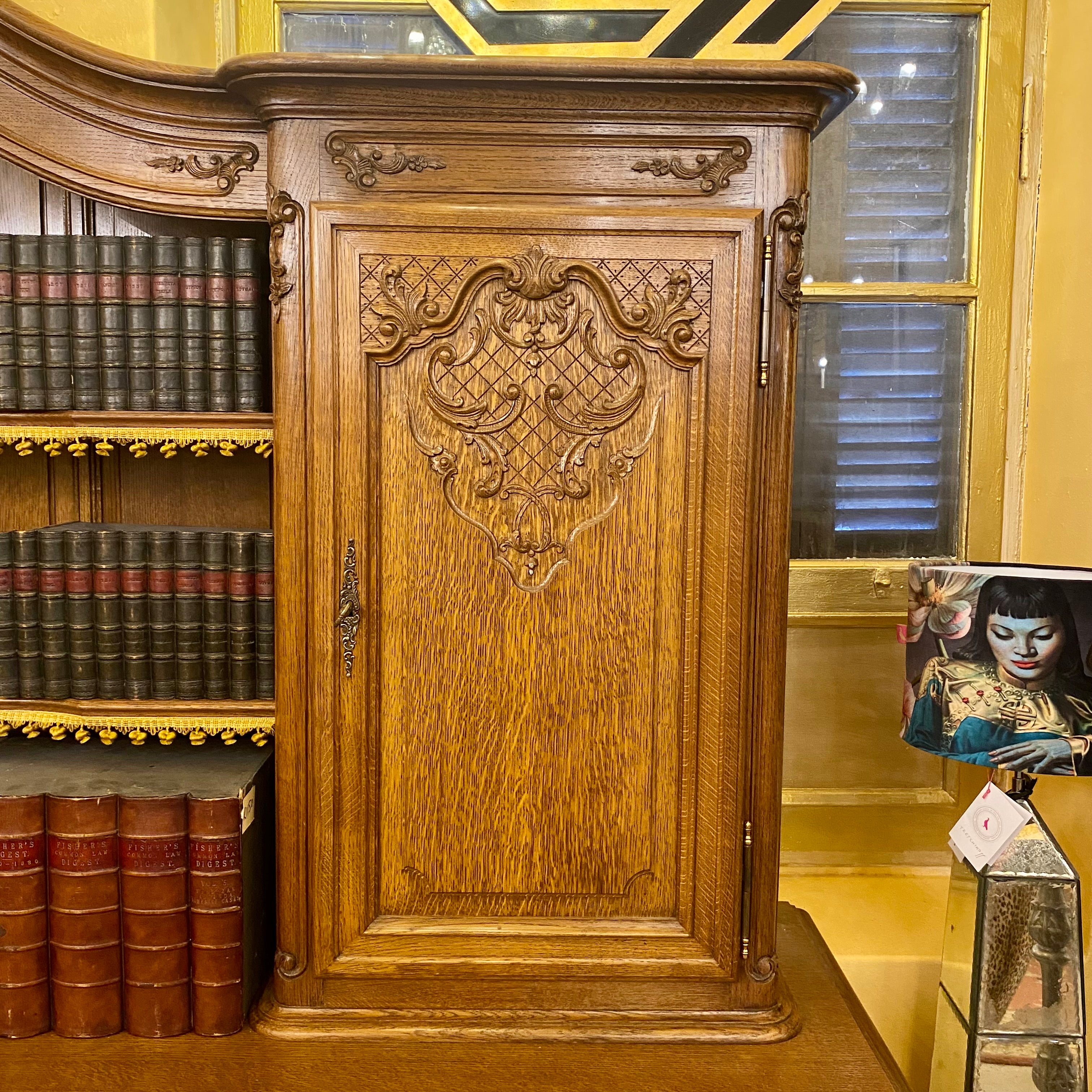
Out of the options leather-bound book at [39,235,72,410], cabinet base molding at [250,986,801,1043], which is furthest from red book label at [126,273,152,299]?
cabinet base molding at [250,986,801,1043]

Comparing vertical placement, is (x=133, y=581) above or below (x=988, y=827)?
above

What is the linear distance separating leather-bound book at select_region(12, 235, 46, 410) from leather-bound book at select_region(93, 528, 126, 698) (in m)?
0.26

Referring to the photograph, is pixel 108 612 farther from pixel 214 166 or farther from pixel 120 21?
pixel 120 21

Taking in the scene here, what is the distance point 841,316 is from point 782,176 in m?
0.80

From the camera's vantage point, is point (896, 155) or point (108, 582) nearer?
point (108, 582)

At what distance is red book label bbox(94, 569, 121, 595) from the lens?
1.64m

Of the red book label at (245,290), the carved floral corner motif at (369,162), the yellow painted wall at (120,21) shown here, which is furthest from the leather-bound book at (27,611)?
the yellow painted wall at (120,21)

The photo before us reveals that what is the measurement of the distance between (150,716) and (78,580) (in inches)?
10.5

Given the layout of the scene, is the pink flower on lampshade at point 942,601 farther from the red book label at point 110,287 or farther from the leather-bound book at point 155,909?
the red book label at point 110,287

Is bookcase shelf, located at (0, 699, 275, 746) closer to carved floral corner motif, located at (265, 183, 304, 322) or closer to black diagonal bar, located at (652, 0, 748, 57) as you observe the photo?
carved floral corner motif, located at (265, 183, 304, 322)

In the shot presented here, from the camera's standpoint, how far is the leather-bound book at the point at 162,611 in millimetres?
1634

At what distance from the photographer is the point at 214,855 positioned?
156 centimetres

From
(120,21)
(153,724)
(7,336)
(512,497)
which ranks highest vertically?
(120,21)

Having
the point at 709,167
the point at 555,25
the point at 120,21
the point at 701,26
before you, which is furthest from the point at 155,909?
the point at 701,26
